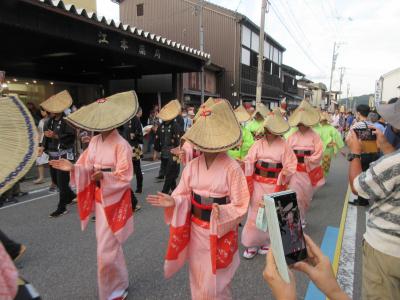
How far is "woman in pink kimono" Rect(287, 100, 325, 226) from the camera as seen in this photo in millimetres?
4945

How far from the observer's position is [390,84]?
1534 cm

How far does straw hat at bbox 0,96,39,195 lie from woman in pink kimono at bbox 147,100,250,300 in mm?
1484

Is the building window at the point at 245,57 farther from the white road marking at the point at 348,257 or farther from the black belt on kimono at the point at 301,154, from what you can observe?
the white road marking at the point at 348,257

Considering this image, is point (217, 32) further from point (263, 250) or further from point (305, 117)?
point (263, 250)

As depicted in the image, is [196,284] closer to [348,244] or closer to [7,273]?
[7,273]

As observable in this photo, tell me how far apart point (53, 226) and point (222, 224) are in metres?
3.51

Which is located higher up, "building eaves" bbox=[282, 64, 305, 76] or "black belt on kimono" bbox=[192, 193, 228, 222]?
"building eaves" bbox=[282, 64, 305, 76]

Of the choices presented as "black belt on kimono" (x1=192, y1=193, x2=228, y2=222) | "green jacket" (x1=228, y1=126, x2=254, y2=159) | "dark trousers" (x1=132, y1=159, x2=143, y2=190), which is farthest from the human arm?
"dark trousers" (x1=132, y1=159, x2=143, y2=190)

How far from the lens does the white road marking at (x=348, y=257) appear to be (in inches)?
131

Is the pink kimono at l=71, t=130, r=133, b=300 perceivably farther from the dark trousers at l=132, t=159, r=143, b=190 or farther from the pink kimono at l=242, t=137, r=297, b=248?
the dark trousers at l=132, t=159, r=143, b=190

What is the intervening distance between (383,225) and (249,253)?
236cm

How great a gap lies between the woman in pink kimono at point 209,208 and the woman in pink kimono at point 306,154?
7.99 feet

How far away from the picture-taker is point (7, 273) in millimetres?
984

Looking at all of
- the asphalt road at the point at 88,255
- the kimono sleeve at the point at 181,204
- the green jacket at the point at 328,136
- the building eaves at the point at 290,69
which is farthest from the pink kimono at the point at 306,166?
the building eaves at the point at 290,69
